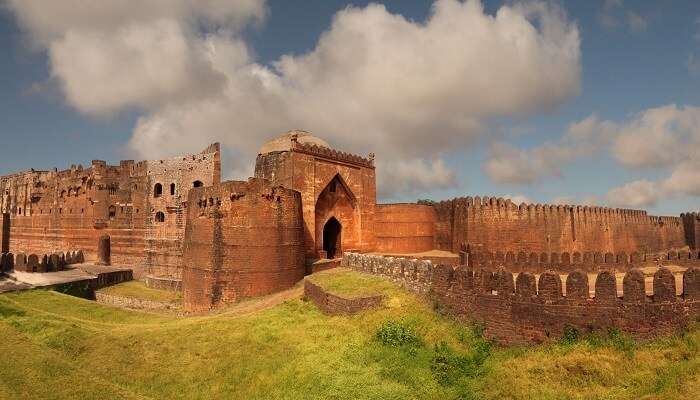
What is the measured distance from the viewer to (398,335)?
37.3 ft

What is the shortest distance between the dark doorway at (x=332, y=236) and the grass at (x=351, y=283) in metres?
9.69

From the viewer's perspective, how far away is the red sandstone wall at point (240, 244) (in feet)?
66.2

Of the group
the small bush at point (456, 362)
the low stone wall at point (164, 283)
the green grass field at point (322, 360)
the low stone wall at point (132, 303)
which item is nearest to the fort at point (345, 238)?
the low stone wall at point (164, 283)

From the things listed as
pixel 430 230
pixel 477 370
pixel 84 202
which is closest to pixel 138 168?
pixel 84 202

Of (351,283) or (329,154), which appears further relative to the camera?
(329,154)

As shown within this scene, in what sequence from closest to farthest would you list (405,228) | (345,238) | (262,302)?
(262,302) → (345,238) → (405,228)

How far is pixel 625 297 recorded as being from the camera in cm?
905

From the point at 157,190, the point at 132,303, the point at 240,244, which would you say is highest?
the point at 157,190

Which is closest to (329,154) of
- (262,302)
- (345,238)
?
(345,238)

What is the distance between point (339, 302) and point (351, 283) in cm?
200

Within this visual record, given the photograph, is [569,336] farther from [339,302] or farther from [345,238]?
[345,238]

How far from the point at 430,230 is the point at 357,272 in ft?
39.6

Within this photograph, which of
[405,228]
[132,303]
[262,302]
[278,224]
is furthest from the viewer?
[405,228]

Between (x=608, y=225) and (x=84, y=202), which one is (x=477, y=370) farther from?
(x=84, y=202)
